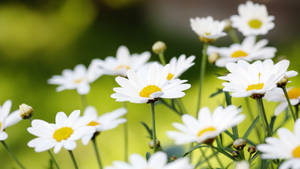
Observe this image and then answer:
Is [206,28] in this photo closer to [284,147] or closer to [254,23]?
[254,23]

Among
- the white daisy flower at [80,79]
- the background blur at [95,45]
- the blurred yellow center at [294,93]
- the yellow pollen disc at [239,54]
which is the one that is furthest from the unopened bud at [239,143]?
the background blur at [95,45]

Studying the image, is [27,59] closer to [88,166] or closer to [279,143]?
[88,166]

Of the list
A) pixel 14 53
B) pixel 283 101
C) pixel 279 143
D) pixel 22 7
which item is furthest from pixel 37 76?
pixel 279 143

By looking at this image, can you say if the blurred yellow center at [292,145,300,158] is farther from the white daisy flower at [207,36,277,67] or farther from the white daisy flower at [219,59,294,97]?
the white daisy flower at [207,36,277,67]

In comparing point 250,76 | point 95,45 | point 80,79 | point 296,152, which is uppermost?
point 95,45

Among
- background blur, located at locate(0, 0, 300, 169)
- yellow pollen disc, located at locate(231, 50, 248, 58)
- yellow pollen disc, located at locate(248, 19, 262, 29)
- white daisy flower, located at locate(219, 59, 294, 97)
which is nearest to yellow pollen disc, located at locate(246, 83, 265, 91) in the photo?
white daisy flower, located at locate(219, 59, 294, 97)

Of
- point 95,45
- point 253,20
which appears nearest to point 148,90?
point 253,20
